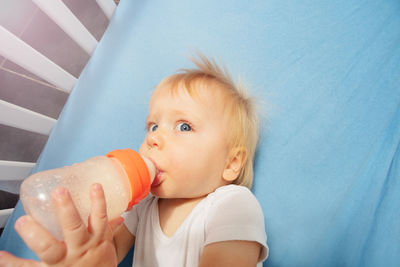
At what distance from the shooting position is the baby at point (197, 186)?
2.00 feet

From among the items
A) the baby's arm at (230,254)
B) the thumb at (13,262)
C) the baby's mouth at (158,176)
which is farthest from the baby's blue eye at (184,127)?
the thumb at (13,262)

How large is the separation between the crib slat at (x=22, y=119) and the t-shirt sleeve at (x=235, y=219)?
22.6 inches

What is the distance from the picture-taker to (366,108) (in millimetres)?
867

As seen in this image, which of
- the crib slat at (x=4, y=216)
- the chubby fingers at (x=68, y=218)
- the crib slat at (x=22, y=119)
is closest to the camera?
the chubby fingers at (x=68, y=218)

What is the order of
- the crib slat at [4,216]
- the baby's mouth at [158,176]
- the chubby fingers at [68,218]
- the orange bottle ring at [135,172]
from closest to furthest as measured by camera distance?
the chubby fingers at [68,218]
the orange bottle ring at [135,172]
the baby's mouth at [158,176]
the crib slat at [4,216]

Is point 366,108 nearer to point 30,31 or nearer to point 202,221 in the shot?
point 202,221

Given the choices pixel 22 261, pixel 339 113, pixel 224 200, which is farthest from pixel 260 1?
pixel 22 261

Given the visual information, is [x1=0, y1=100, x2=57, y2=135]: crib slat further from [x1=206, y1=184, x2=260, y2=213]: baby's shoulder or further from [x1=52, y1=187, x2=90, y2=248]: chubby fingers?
[x1=206, y1=184, x2=260, y2=213]: baby's shoulder

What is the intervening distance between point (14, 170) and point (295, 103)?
87cm

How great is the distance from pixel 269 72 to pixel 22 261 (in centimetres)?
Result: 82

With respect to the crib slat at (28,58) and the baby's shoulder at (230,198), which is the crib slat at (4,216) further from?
the baby's shoulder at (230,198)

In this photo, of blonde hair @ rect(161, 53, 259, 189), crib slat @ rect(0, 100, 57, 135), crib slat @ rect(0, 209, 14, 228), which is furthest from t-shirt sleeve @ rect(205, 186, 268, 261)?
crib slat @ rect(0, 209, 14, 228)

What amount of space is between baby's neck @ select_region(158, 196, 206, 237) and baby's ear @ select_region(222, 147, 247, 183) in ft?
0.29

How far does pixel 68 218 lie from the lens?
0.43 metres
